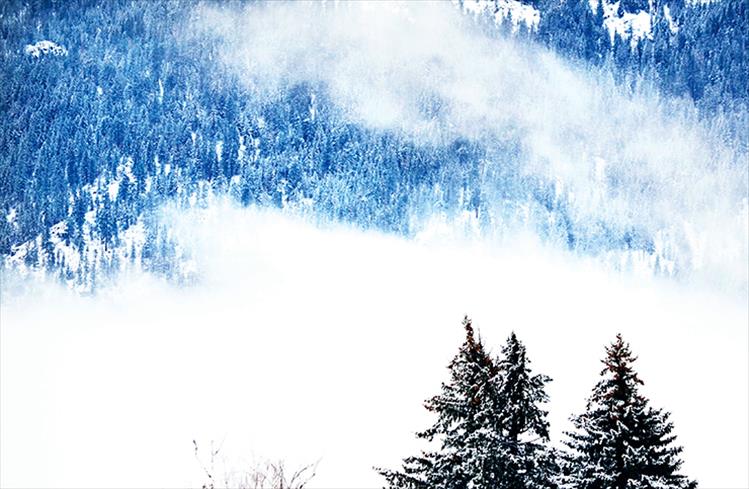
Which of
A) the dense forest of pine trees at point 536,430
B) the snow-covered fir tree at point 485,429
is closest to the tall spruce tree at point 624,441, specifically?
the dense forest of pine trees at point 536,430

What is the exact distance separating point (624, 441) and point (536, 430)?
67.8 inches

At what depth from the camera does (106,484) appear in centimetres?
19975

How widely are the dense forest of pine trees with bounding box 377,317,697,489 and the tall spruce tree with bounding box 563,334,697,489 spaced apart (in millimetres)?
19

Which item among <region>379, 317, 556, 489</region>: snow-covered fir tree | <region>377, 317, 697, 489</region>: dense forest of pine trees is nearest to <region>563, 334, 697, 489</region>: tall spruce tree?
<region>377, 317, 697, 489</region>: dense forest of pine trees

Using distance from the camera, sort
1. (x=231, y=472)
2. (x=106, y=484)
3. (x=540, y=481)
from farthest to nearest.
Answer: (x=106, y=484) < (x=540, y=481) < (x=231, y=472)

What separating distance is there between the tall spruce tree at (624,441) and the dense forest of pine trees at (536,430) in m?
0.02

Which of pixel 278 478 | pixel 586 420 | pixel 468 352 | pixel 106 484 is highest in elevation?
pixel 106 484

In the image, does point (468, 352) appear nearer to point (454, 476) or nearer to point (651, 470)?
point (454, 476)

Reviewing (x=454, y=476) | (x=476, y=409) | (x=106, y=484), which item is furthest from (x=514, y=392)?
(x=106, y=484)

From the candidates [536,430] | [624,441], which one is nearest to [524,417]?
[536,430]

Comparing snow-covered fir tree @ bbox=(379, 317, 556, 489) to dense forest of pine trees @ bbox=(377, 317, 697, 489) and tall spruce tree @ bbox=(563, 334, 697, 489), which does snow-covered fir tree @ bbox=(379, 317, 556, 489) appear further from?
tall spruce tree @ bbox=(563, 334, 697, 489)

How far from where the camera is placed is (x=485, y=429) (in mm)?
18203

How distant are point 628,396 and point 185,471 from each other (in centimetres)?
17470

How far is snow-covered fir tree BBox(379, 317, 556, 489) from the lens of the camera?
59.5 ft
